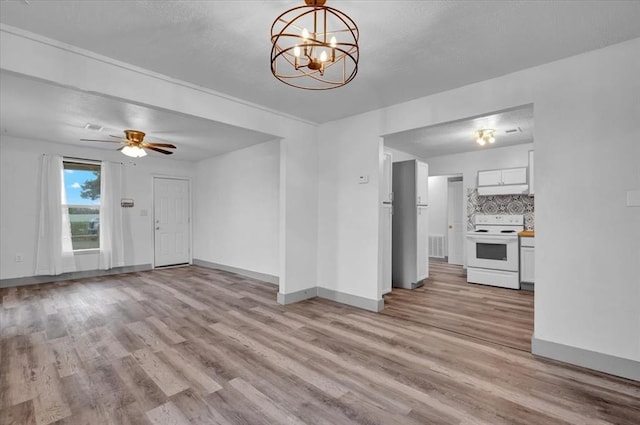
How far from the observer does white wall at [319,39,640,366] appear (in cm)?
236

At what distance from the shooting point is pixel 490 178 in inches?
237

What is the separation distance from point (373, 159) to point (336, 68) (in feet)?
4.92

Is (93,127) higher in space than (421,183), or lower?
higher

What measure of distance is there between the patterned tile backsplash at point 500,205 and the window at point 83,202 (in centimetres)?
790

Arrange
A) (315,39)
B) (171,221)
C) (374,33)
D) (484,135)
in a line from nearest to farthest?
1. (315,39)
2. (374,33)
3. (484,135)
4. (171,221)

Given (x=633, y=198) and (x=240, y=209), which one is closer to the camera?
(x=633, y=198)

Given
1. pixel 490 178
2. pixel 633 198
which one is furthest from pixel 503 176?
pixel 633 198

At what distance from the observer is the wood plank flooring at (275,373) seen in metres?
1.91

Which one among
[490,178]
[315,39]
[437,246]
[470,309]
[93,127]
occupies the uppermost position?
[93,127]

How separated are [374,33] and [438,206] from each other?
6.99m

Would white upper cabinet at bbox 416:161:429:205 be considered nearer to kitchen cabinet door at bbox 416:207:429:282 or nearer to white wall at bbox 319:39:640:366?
kitchen cabinet door at bbox 416:207:429:282

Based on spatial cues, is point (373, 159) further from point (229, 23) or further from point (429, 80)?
point (229, 23)

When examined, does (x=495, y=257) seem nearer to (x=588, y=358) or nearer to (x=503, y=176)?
(x=503, y=176)

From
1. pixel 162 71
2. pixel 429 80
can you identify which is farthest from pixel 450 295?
pixel 162 71
